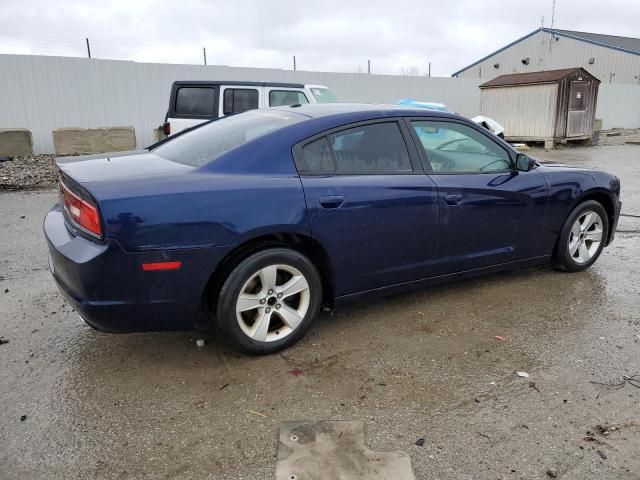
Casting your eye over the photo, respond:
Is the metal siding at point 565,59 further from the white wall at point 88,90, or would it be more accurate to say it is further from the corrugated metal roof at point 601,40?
the white wall at point 88,90

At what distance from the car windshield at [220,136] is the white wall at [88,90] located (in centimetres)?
1190

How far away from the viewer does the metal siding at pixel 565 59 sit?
117ft

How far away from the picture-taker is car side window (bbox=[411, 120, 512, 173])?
3.85 meters

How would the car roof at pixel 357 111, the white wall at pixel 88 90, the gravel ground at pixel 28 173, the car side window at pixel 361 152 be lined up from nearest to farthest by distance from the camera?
the car side window at pixel 361 152 < the car roof at pixel 357 111 < the gravel ground at pixel 28 173 < the white wall at pixel 88 90

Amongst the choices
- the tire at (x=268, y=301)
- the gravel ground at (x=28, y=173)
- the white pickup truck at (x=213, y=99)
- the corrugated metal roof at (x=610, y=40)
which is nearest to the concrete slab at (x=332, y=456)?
the tire at (x=268, y=301)

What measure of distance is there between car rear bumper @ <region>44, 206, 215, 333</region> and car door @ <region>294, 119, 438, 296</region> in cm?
88

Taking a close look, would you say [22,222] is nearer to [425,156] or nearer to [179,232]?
[179,232]

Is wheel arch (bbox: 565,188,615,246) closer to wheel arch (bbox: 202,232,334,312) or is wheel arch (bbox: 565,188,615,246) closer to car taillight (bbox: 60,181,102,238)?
wheel arch (bbox: 202,232,334,312)

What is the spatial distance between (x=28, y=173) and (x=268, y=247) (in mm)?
8953

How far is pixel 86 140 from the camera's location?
12.1 m

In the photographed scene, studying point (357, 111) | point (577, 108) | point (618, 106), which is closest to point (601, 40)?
point (618, 106)

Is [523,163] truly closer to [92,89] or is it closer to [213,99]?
[213,99]

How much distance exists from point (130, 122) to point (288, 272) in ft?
44.1

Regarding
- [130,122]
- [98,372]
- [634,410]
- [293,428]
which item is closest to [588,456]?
[634,410]
